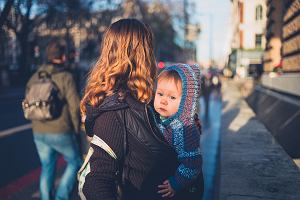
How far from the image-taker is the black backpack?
3.77 m

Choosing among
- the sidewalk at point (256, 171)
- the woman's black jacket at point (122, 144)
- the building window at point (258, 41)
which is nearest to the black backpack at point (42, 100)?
the sidewalk at point (256, 171)

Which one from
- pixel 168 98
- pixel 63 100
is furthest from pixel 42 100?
pixel 168 98

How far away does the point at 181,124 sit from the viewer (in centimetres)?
206

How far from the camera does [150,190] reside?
6.32 feet

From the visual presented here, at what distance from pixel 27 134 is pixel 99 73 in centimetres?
817

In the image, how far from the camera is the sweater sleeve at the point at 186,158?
196cm

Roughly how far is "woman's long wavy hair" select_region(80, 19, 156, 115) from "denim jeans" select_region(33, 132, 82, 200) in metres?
2.07

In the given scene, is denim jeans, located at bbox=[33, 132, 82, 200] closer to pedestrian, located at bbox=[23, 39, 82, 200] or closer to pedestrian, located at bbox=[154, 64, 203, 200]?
pedestrian, located at bbox=[23, 39, 82, 200]

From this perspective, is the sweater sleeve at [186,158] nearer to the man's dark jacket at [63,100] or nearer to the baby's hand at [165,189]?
the baby's hand at [165,189]

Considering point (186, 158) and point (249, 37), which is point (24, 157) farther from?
point (249, 37)

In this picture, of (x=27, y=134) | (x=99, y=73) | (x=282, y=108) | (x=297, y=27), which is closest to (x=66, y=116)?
(x=99, y=73)

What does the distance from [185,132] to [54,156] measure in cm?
245

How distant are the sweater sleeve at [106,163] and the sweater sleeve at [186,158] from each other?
0.35 metres

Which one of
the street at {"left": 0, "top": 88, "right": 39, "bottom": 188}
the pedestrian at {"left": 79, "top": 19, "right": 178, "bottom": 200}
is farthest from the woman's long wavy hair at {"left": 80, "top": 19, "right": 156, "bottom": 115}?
the street at {"left": 0, "top": 88, "right": 39, "bottom": 188}
